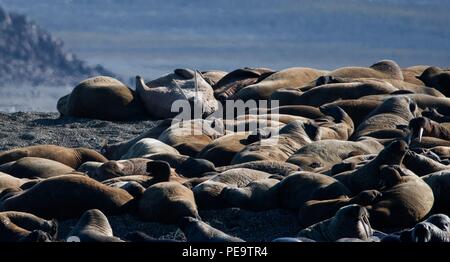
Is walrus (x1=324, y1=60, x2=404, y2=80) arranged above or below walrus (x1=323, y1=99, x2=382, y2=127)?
below

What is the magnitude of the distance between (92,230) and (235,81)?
11924 millimetres

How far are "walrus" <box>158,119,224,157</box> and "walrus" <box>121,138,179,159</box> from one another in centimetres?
25

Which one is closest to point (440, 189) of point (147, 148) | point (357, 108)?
point (147, 148)

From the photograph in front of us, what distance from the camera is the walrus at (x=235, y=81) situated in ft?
71.5

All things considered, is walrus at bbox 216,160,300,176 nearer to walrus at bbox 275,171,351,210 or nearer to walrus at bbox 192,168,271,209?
walrus at bbox 192,168,271,209

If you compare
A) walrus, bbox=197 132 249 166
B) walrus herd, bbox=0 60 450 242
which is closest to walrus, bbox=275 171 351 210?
walrus herd, bbox=0 60 450 242

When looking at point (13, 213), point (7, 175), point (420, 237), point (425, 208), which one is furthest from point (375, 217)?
point (7, 175)

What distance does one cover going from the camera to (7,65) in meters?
107

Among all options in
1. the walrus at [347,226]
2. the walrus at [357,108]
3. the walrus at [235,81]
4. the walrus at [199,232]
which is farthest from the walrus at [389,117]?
the walrus at [199,232]

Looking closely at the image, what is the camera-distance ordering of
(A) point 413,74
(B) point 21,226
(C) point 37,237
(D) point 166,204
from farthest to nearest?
(A) point 413,74, (D) point 166,204, (B) point 21,226, (C) point 37,237

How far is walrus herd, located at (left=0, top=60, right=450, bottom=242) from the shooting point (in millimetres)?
11070

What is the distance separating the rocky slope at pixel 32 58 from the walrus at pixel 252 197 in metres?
81.3

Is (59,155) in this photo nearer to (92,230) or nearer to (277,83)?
(92,230)

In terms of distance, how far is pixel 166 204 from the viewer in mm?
11711
